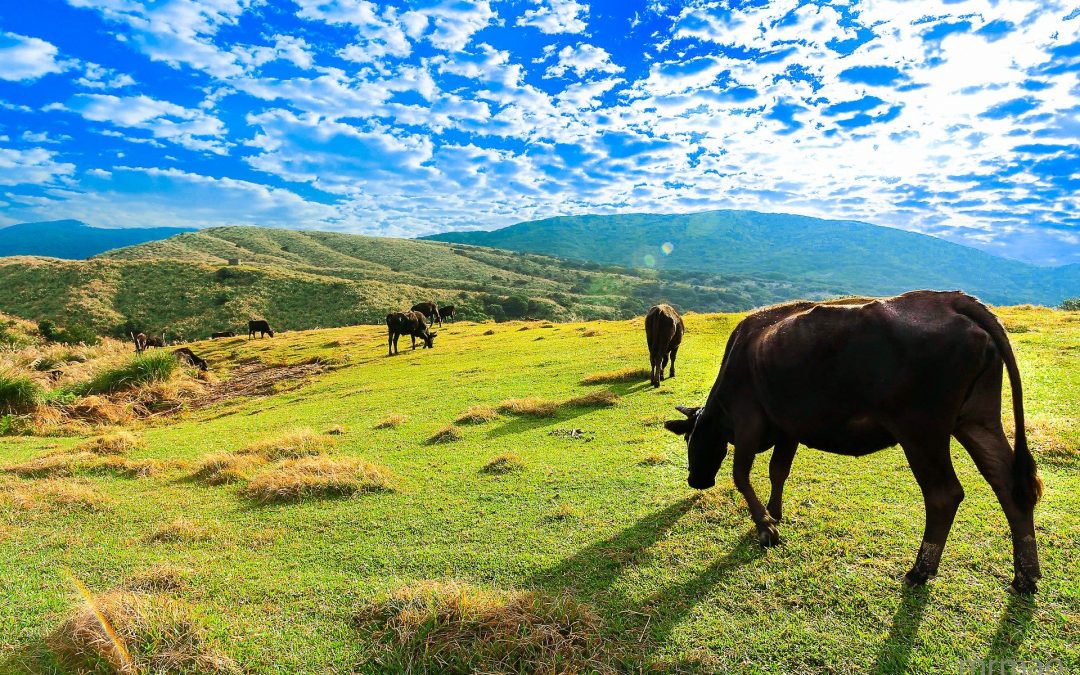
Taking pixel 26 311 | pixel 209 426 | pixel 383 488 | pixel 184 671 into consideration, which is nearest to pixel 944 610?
pixel 184 671

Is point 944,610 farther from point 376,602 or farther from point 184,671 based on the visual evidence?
point 184,671

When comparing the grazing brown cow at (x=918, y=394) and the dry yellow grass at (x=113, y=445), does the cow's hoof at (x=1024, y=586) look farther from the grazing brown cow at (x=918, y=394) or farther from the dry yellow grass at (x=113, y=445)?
the dry yellow grass at (x=113, y=445)

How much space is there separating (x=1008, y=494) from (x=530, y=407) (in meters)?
10.2

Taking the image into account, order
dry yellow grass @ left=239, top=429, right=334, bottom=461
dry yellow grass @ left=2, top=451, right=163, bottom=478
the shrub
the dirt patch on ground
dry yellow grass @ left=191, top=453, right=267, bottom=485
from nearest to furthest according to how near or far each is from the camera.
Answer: dry yellow grass @ left=191, top=453, right=267, bottom=485
dry yellow grass @ left=2, top=451, right=163, bottom=478
dry yellow grass @ left=239, top=429, right=334, bottom=461
the shrub
the dirt patch on ground

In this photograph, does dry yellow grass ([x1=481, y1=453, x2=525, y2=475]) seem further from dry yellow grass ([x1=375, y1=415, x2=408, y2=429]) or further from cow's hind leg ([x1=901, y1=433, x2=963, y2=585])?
cow's hind leg ([x1=901, y1=433, x2=963, y2=585])

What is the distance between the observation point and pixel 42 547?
251 inches

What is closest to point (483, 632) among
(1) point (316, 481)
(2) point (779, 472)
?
(2) point (779, 472)

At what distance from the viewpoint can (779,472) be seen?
6.28 m

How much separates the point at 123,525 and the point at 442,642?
19.8 ft

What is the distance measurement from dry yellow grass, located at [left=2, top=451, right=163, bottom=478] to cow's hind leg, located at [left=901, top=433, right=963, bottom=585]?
40.8ft

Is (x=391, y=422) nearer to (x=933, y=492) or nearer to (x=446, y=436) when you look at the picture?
(x=446, y=436)

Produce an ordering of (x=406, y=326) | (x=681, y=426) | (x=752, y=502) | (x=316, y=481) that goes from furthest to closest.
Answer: (x=406, y=326) < (x=316, y=481) < (x=681, y=426) < (x=752, y=502)

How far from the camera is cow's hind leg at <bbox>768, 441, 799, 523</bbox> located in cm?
626

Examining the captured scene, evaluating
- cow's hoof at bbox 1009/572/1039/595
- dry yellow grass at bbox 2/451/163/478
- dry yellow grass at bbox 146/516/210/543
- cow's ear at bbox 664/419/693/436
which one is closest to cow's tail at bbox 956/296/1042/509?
cow's hoof at bbox 1009/572/1039/595
